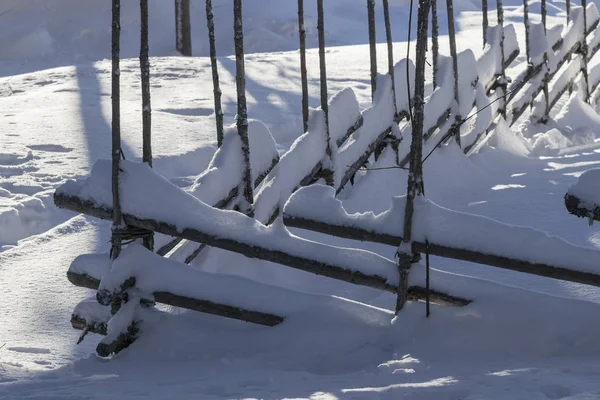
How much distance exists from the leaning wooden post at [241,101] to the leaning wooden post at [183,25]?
37.2 ft

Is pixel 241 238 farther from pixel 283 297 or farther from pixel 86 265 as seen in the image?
pixel 86 265

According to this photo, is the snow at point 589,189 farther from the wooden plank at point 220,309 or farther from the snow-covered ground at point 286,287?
the wooden plank at point 220,309

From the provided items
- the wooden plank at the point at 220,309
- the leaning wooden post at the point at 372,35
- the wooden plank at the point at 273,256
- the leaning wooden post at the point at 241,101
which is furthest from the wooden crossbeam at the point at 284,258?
the leaning wooden post at the point at 372,35

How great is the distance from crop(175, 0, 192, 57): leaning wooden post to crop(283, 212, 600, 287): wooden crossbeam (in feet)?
40.6

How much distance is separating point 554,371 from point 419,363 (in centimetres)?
53

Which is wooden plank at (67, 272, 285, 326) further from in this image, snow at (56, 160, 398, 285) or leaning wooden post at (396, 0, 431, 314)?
leaning wooden post at (396, 0, 431, 314)

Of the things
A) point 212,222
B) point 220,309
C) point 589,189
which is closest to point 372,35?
point 212,222

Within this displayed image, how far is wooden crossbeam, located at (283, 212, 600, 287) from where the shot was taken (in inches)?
141

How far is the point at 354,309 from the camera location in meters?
3.84

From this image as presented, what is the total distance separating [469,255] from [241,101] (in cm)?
155

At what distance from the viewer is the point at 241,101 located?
4582 mm

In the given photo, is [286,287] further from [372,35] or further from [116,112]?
[372,35]

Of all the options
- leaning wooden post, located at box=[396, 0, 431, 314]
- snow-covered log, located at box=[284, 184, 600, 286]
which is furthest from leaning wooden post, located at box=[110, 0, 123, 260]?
leaning wooden post, located at box=[396, 0, 431, 314]

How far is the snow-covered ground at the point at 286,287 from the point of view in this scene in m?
3.32
